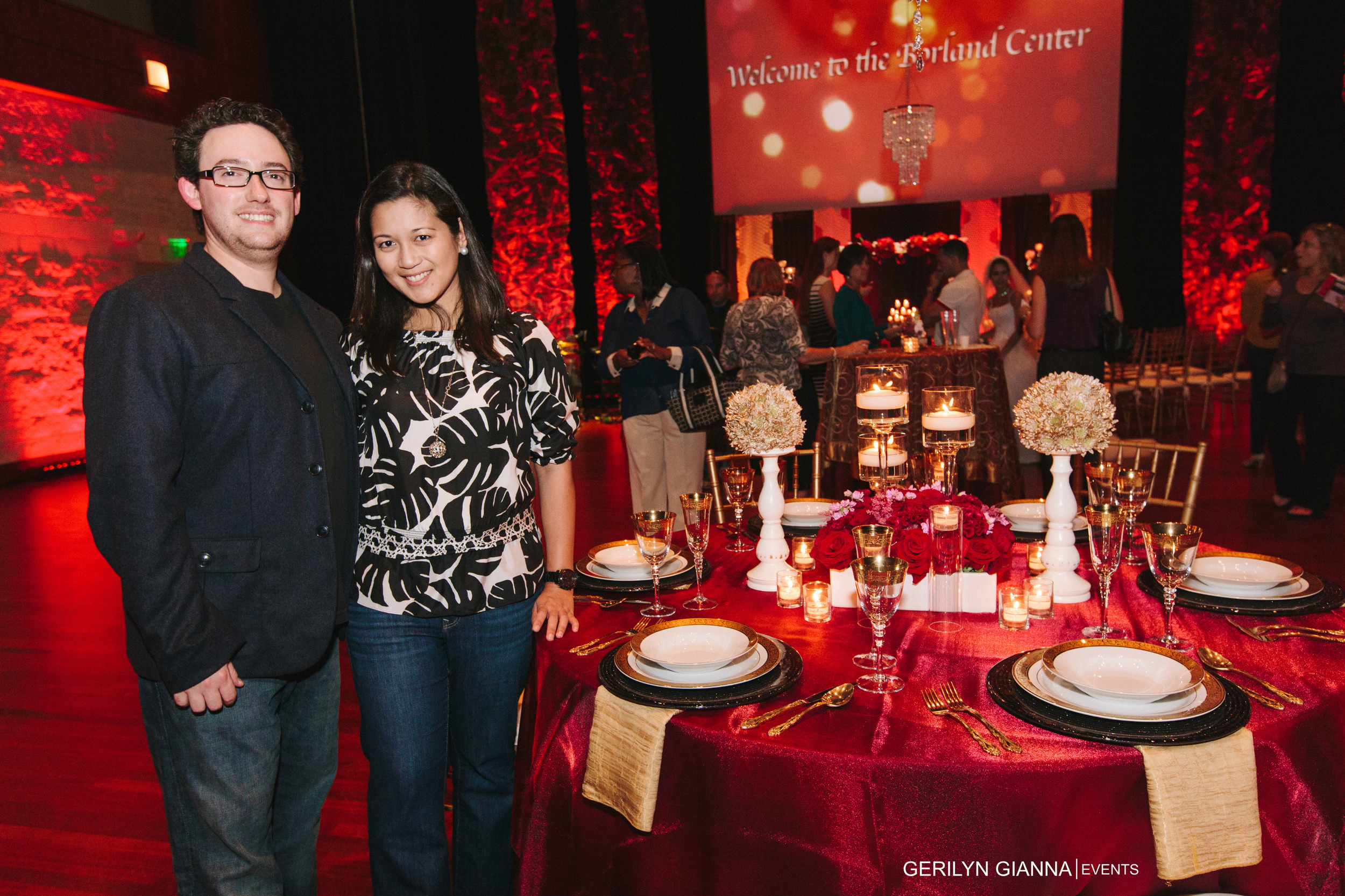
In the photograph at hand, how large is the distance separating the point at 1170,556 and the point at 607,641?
1007 mm

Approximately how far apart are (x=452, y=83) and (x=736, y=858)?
9.63m

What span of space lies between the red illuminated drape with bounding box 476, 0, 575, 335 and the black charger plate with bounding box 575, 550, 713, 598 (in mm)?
8166

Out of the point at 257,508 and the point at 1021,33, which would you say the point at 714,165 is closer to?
the point at 1021,33

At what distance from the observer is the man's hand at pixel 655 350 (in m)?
3.78

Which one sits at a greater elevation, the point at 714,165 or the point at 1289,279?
the point at 714,165

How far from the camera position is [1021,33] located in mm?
9562

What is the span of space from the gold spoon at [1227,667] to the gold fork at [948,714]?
47cm

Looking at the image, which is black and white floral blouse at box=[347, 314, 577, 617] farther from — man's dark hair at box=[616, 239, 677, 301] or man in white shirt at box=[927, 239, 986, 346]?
man in white shirt at box=[927, 239, 986, 346]

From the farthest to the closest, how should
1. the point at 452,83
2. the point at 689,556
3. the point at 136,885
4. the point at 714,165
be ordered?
the point at 714,165, the point at 452,83, the point at 136,885, the point at 689,556

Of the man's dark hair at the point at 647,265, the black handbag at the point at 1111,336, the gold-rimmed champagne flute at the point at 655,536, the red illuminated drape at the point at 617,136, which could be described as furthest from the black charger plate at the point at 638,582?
the red illuminated drape at the point at 617,136

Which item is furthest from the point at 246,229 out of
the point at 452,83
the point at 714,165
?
the point at 714,165

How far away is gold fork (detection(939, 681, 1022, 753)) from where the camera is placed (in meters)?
1.14

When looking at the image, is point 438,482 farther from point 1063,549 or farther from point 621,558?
point 1063,549

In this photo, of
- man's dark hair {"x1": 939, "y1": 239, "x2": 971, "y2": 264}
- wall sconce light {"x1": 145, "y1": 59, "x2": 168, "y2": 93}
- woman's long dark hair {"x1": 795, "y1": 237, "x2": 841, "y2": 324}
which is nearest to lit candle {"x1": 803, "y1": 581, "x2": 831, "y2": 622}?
woman's long dark hair {"x1": 795, "y1": 237, "x2": 841, "y2": 324}
